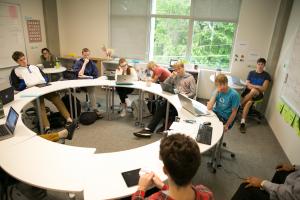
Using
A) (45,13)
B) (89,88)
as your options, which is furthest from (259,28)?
(45,13)

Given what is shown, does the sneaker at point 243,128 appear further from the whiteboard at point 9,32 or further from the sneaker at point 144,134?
the whiteboard at point 9,32

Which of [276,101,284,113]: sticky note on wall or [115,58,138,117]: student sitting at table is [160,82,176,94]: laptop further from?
[276,101,284,113]: sticky note on wall

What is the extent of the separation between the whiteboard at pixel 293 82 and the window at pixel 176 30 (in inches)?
70.9

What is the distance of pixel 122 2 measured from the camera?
581cm

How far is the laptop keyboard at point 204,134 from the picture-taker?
2.19 meters

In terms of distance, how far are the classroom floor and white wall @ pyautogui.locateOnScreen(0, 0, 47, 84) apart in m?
2.90

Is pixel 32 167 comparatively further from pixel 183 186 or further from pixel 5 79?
pixel 5 79

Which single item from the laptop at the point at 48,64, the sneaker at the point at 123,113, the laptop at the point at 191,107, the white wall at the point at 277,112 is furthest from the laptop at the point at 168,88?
the laptop at the point at 48,64

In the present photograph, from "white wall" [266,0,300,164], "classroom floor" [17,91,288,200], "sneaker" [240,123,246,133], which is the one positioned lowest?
"classroom floor" [17,91,288,200]

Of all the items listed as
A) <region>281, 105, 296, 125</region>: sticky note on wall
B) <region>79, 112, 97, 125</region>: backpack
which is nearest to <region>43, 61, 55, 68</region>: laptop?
<region>79, 112, 97, 125</region>: backpack

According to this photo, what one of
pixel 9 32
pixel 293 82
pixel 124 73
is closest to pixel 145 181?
pixel 293 82

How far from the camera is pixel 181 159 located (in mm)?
1114

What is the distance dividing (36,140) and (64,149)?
0.35m

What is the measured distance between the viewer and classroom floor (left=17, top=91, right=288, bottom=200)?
8.89ft
